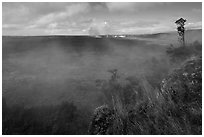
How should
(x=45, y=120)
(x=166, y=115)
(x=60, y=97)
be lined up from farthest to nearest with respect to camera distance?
(x=60, y=97), (x=45, y=120), (x=166, y=115)

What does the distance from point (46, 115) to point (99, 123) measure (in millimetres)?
3967

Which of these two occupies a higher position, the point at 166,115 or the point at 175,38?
the point at 175,38

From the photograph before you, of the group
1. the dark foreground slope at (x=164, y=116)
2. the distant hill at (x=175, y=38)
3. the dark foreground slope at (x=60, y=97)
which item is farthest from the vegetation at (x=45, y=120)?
the distant hill at (x=175, y=38)

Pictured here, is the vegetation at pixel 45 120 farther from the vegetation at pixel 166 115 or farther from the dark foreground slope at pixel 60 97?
the vegetation at pixel 166 115

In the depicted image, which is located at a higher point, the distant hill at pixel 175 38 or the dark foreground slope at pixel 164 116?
the distant hill at pixel 175 38

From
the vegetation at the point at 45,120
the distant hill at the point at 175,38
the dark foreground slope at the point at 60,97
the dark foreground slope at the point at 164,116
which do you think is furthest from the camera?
the distant hill at the point at 175,38

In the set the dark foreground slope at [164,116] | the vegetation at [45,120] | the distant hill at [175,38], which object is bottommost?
the vegetation at [45,120]

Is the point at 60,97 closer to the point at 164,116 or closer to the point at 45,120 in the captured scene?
the point at 45,120

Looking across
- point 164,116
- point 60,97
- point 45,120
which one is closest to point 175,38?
point 60,97

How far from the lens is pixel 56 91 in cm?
1591

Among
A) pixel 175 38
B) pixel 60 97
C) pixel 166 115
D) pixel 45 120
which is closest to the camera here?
pixel 166 115

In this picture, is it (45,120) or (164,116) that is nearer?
(164,116)

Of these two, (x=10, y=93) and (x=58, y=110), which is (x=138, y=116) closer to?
(x=58, y=110)

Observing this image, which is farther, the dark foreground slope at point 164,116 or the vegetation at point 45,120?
the vegetation at point 45,120
